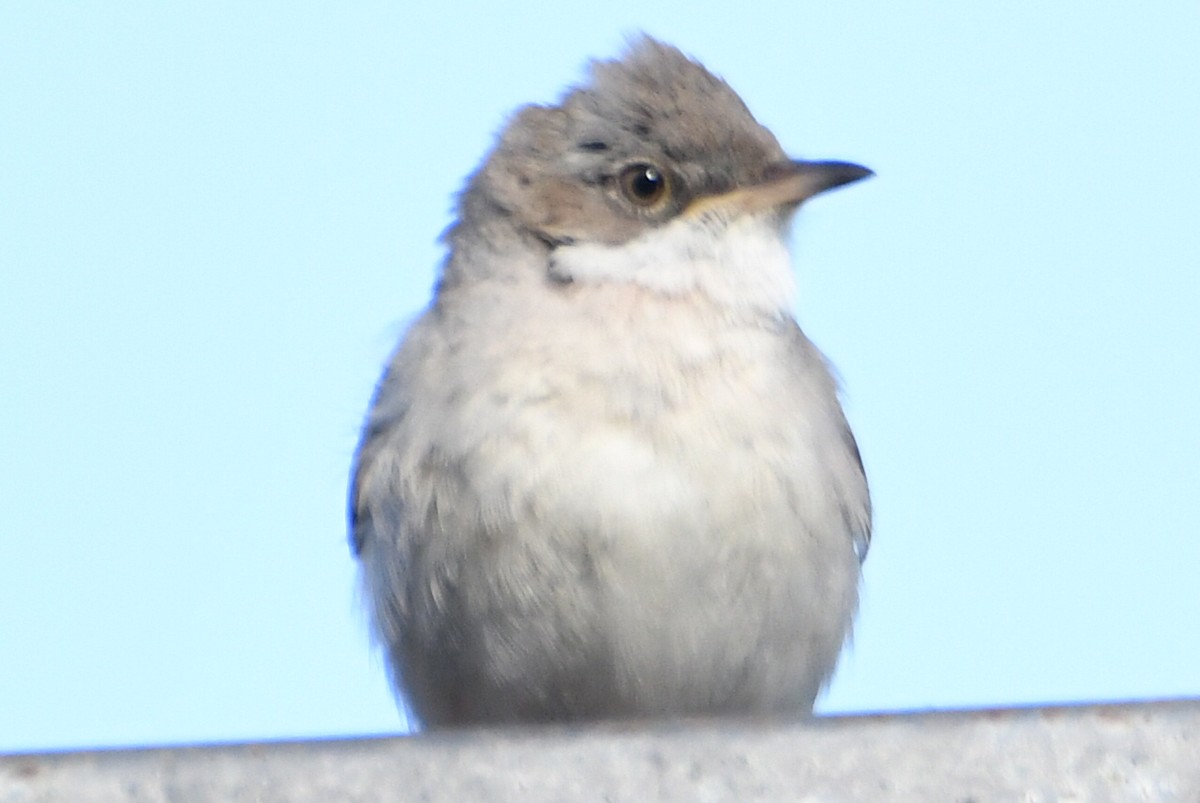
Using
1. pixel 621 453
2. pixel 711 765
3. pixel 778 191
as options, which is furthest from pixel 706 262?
pixel 711 765

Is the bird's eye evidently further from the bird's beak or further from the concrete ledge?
the concrete ledge

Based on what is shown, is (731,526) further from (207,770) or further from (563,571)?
(207,770)

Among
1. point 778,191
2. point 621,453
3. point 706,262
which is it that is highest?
point 778,191

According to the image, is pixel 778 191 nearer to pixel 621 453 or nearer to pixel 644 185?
pixel 644 185

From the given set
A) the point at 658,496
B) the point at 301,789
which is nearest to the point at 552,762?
the point at 301,789

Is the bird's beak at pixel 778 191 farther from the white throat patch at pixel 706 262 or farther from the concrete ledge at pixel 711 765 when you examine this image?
the concrete ledge at pixel 711 765

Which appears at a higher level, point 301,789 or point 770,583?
point 301,789
